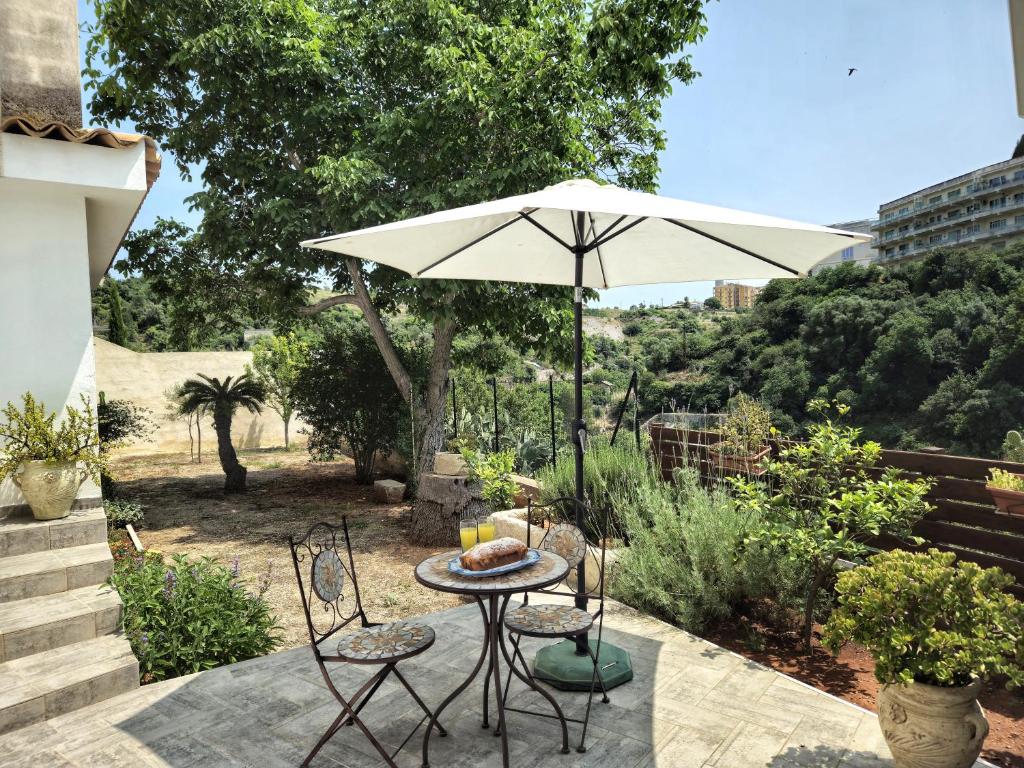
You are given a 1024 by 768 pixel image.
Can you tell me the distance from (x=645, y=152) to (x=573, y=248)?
22.5 feet

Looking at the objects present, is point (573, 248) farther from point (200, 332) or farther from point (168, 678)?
point (200, 332)

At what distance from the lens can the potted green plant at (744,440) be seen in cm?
455

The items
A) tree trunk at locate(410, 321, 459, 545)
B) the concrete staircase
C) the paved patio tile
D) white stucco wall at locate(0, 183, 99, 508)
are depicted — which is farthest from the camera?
tree trunk at locate(410, 321, 459, 545)

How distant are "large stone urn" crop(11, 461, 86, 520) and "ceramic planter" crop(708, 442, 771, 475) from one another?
4.39 m

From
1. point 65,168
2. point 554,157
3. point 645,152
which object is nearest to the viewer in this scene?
point 65,168

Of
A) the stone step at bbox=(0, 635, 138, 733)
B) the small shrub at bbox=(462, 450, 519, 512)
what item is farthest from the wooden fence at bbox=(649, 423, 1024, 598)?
the stone step at bbox=(0, 635, 138, 733)

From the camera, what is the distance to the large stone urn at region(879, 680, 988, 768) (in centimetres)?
210

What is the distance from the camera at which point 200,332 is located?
1077 cm

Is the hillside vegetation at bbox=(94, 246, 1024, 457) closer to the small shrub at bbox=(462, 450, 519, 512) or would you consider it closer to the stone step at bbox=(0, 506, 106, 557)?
the small shrub at bbox=(462, 450, 519, 512)

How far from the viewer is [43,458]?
389 cm

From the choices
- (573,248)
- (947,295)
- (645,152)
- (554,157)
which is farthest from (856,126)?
(573,248)

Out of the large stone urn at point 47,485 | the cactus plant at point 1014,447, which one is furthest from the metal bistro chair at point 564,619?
the cactus plant at point 1014,447

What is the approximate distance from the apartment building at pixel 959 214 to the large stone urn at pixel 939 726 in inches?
1962

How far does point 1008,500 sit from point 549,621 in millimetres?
2679
